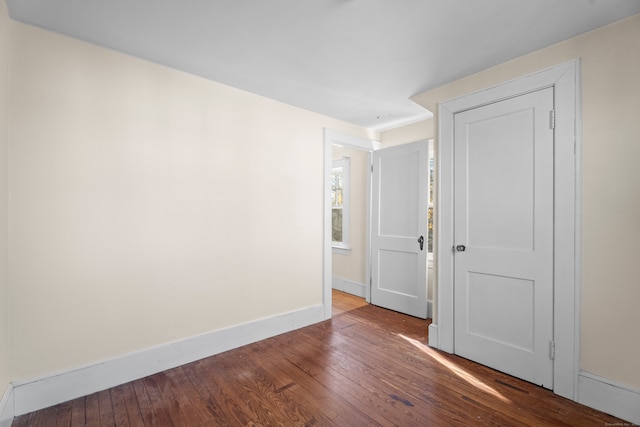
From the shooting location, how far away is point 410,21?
5.97ft

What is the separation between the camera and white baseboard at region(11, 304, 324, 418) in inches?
73.9

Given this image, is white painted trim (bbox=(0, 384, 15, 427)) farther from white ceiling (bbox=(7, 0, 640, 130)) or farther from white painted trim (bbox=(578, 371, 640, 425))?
white painted trim (bbox=(578, 371, 640, 425))

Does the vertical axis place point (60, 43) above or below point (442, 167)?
above

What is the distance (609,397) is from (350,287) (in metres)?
3.14

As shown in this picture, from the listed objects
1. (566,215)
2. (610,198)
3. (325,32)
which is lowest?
(566,215)

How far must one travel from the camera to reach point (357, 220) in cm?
461

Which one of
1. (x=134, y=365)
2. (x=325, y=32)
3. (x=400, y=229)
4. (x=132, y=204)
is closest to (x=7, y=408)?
(x=134, y=365)

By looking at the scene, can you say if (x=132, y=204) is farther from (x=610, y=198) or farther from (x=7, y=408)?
(x=610, y=198)

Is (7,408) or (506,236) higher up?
(506,236)

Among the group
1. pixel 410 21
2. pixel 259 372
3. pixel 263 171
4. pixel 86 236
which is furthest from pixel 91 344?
pixel 410 21

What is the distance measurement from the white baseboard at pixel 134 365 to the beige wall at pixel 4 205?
7.5 inches

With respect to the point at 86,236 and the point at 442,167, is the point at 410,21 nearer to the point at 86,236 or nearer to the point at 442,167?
the point at 442,167

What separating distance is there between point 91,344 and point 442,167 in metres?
3.16

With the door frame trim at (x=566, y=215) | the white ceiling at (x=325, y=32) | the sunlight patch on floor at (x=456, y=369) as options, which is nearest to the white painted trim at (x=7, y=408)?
the white ceiling at (x=325, y=32)
